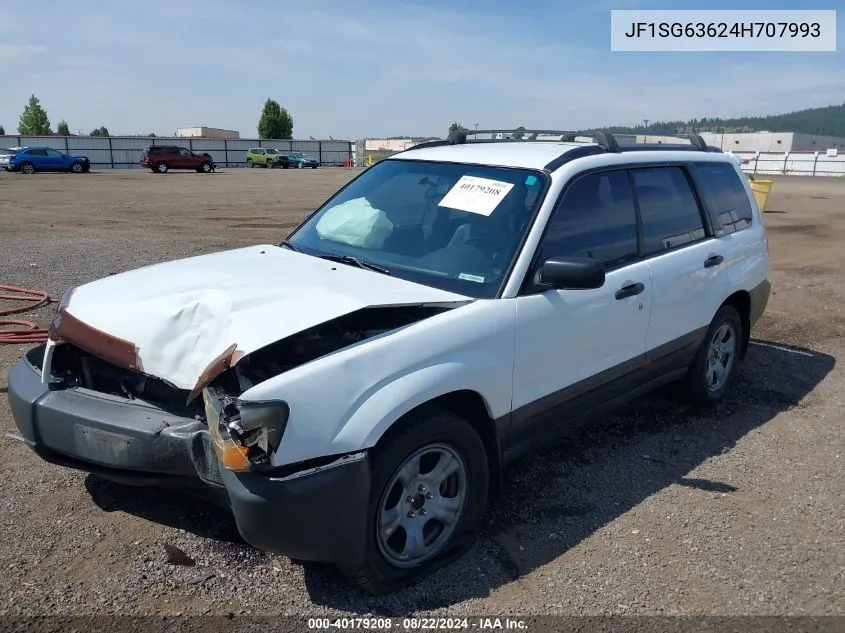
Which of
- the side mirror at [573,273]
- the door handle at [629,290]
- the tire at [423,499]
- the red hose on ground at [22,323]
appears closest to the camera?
the tire at [423,499]

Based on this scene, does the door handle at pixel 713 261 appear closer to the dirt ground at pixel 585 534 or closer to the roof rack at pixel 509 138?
the roof rack at pixel 509 138

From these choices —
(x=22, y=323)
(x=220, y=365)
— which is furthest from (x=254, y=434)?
(x=22, y=323)

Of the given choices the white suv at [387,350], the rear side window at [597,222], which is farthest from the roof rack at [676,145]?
the rear side window at [597,222]

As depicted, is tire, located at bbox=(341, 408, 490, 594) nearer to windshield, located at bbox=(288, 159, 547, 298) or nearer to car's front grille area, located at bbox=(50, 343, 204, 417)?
windshield, located at bbox=(288, 159, 547, 298)

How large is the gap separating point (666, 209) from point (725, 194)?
986mm

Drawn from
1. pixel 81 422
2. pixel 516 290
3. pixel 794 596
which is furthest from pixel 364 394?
pixel 794 596

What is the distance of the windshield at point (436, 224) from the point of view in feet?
11.5

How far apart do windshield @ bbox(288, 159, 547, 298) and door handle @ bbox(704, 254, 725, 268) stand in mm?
1679

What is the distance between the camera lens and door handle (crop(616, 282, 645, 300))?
12.9ft

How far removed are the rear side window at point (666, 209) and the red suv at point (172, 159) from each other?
39928 millimetres

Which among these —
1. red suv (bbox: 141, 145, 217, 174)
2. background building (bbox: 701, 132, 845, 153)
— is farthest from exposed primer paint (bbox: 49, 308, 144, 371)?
background building (bbox: 701, 132, 845, 153)

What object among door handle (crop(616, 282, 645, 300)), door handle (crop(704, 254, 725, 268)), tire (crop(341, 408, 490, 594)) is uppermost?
door handle (crop(704, 254, 725, 268))

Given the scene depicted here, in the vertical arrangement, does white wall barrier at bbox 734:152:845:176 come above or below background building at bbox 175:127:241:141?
below

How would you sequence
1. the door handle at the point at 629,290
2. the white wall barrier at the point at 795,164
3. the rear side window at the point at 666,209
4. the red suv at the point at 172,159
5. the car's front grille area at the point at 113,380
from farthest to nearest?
the white wall barrier at the point at 795,164 < the red suv at the point at 172,159 < the rear side window at the point at 666,209 < the door handle at the point at 629,290 < the car's front grille area at the point at 113,380
